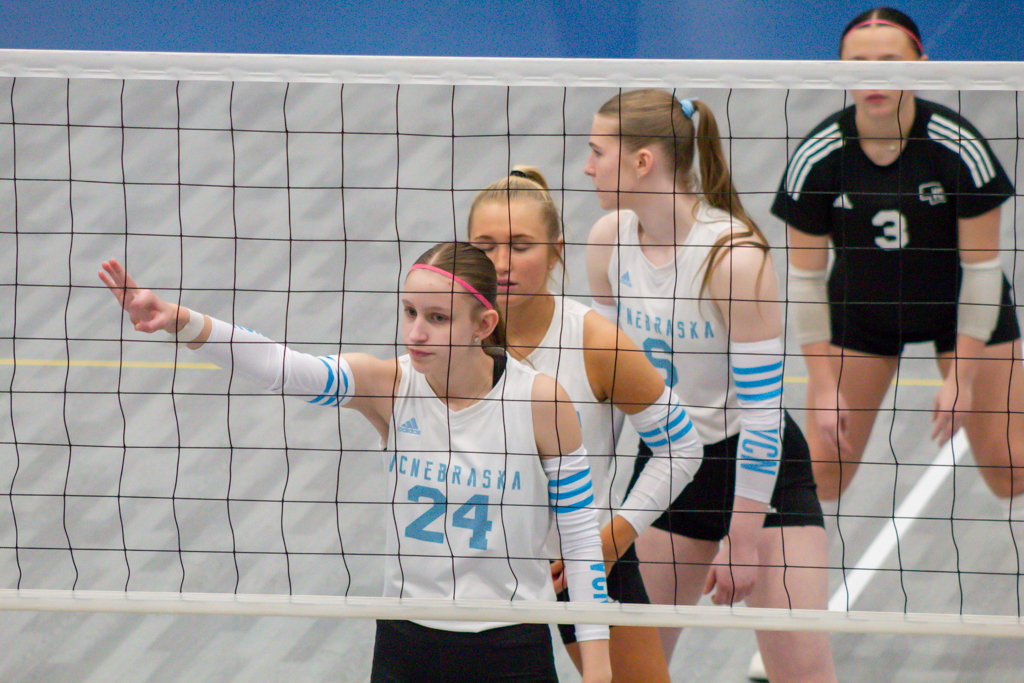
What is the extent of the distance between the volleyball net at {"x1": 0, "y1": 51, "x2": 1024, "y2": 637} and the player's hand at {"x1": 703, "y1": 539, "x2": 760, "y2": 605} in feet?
0.75

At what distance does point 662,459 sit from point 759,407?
244 millimetres

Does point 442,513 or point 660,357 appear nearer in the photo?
point 442,513

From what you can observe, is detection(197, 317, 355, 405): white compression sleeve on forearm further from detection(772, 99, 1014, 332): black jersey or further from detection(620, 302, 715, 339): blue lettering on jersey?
detection(772, 99, 1014, 332): black jersey

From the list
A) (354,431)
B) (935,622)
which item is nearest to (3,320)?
(354,431)

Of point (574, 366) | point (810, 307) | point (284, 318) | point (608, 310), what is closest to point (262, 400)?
point (284, 318)

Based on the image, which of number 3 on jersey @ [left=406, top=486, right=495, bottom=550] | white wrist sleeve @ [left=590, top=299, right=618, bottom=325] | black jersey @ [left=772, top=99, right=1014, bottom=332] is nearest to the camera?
number 3 on jersey @ [left=406, top=486, right=495, bottom=550]

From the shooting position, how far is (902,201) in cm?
275

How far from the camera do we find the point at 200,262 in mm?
5176

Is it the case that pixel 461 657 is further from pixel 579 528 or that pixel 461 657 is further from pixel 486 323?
pixel 486 323

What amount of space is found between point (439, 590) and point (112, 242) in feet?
13.3

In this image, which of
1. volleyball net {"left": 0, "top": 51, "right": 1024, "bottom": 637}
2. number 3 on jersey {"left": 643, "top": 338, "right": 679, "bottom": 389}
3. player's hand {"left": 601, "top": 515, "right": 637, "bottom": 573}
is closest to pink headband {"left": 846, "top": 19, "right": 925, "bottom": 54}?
volleyball net {"left": 0, "top": 51, "right": 1024, "bottom": 637}

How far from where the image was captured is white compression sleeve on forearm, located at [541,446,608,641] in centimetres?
189

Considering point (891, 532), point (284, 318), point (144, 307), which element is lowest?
point (891, 532)

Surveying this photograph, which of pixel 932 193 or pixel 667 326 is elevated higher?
pixel 932 193
